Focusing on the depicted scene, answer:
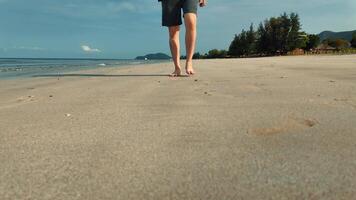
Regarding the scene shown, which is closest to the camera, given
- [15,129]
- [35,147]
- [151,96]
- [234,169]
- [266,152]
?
[234,169]

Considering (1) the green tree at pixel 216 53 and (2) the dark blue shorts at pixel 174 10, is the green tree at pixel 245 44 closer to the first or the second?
(1) the green tree at pixel 216 53

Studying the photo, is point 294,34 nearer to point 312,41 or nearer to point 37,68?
point 312,41

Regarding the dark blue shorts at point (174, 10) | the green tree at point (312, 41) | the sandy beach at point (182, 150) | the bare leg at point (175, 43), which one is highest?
the green tree at point (312, 41)

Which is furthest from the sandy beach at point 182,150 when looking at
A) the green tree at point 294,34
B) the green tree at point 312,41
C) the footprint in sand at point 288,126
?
the green tree at point 312,41

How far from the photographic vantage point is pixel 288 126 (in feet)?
6.27

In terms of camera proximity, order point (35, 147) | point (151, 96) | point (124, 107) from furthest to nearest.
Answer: point (151, 96) → point (124, 107) → point (35, 147)

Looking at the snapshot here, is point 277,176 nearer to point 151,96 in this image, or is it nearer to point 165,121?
point 165,121

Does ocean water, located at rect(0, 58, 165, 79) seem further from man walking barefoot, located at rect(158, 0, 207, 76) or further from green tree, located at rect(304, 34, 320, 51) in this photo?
green tree, located at rect(304, 34, 320, 51)

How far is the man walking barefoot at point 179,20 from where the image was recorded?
5281 mm

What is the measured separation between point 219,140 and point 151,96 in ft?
4.59

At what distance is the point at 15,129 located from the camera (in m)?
1.96

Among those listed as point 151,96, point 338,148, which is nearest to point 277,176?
point 338,148

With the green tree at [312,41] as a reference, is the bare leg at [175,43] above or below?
below

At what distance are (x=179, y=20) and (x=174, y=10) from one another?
0.14 m
